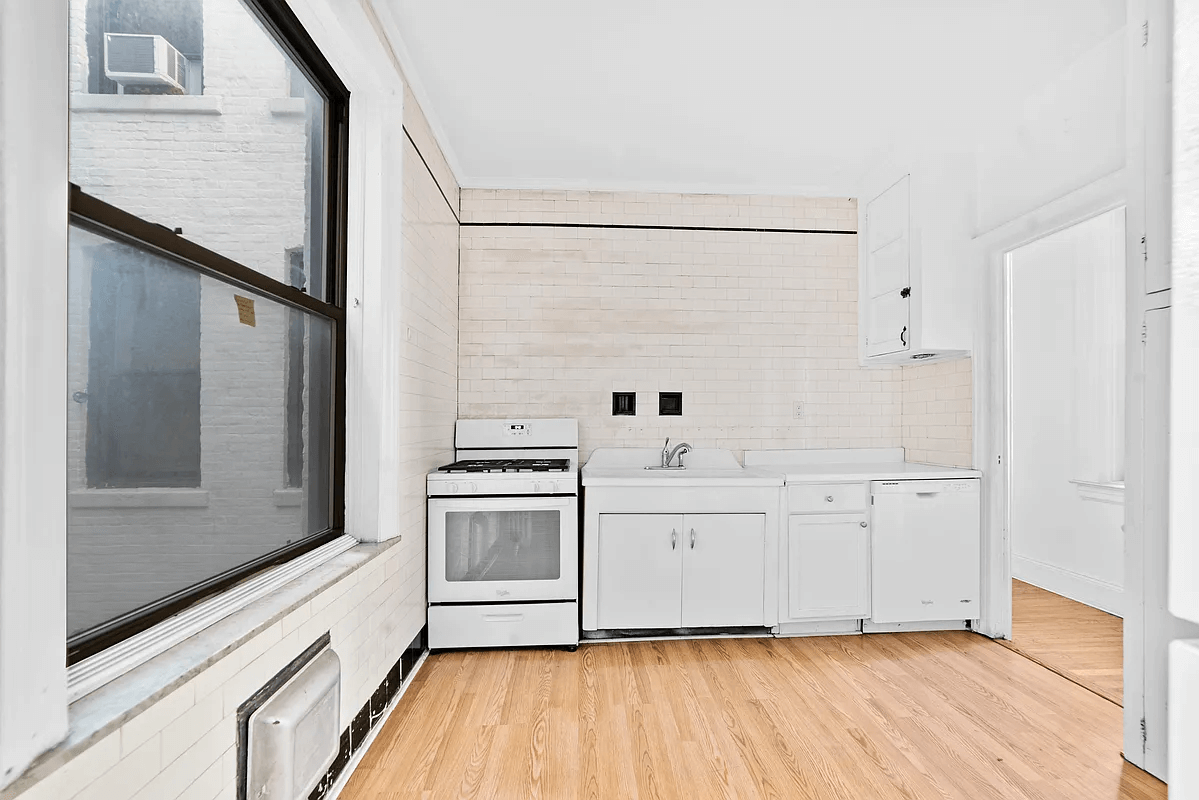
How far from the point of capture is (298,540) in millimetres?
2123

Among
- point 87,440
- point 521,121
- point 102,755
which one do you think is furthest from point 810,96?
point 102,755

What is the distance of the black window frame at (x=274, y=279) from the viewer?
1.24m

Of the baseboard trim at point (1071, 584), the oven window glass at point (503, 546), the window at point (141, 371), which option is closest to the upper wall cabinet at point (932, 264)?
the baseboard trim at point (1071, 584)

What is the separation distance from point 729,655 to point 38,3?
130 inches

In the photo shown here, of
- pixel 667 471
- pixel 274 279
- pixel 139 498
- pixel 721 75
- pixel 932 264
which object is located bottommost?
pixel 667 471

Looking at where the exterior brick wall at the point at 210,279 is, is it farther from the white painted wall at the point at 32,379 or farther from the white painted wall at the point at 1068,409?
the white painted wall at the point at 1068,409

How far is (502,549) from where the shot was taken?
3.30 metres

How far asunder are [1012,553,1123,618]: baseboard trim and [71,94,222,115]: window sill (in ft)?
15.7

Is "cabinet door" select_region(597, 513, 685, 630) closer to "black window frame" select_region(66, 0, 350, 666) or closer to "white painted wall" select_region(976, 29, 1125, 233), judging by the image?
"black window frame" select_region(66, 0, 350, 666)

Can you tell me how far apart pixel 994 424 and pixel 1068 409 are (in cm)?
112

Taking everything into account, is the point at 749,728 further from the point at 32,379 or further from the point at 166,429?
the point at 32,379

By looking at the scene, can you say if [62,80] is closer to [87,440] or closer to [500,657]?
[87,440]

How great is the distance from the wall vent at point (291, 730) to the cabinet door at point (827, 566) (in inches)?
94.6

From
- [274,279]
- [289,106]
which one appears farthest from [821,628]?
[289,106]
